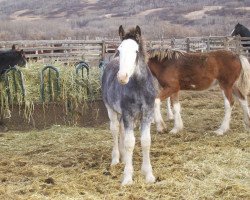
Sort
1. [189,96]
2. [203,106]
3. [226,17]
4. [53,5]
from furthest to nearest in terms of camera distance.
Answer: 1. [53,5]
2. [226,17]
3. [189,96]
4. [203,106]

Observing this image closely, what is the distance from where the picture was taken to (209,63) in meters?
9.49

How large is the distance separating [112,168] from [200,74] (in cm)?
369

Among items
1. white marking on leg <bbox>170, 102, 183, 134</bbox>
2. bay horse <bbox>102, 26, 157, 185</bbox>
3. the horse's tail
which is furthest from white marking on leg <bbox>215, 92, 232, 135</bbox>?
bay horse <bbox>102, 26, 157, 185</bbox>

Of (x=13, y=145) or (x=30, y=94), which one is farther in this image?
(x=30, y=94)

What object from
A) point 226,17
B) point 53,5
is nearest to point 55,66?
point 226,17

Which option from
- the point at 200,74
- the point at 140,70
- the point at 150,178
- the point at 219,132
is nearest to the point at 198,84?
the point at 200,74

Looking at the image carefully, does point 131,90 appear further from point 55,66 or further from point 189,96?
point 189,96

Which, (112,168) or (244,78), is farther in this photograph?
(244,78)

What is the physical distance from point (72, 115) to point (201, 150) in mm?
3578

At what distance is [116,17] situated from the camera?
77375mm

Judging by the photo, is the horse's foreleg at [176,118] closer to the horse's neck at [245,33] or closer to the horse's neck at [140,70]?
the horse's neck at [140,70]

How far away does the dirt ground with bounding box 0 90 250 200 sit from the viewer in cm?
544

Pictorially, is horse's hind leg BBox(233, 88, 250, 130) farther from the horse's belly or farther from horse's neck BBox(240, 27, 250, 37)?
horse's neck BBox(240, 27, 250, 37)

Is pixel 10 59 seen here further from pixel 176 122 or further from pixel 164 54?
pixel 176 122
